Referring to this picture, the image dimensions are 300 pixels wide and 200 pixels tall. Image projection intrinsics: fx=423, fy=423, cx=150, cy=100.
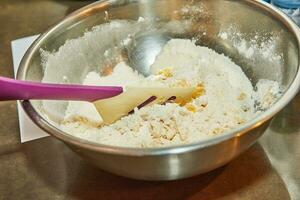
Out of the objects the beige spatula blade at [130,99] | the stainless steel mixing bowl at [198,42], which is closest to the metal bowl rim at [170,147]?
the stainless steel mixing bowl at [198,42]

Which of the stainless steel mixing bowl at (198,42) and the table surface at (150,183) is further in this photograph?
the table surface at (150,183)

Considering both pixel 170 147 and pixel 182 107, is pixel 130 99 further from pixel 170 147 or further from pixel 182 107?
pixel 170 147

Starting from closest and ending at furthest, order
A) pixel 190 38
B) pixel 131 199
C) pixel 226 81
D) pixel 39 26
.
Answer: pixel 131 199 < pixel 226 81 < pixel 190 38 < pixel 39 26

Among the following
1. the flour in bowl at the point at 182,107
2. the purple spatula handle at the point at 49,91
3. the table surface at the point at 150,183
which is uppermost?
the purple spatula handle at the point at 49,91

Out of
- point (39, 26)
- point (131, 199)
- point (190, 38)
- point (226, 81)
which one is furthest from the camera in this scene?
point (39, 26)

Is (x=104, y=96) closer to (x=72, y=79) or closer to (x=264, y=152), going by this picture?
(x=72, y=79)

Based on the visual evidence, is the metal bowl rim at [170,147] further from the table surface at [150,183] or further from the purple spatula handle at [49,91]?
the table surface at [150,183]

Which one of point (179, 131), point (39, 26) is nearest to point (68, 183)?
point (179, 131)
